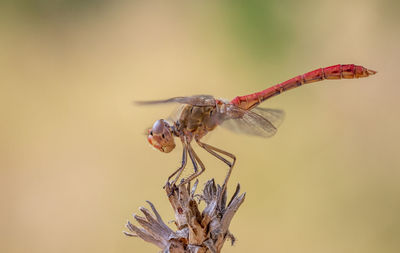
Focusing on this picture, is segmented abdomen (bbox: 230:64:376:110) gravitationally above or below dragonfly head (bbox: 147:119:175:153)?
above

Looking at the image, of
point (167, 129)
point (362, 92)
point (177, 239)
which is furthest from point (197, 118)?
point (362, 92)

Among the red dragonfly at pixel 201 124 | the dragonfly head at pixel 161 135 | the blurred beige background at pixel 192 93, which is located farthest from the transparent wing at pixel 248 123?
the blurred beige background at pixel 192 93

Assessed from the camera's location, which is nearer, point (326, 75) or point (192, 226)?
point (192, 226)

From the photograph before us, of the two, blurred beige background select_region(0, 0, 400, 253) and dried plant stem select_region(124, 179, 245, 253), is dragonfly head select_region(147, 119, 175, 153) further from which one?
blurred beige background select_region(0, 0, 400, 253)

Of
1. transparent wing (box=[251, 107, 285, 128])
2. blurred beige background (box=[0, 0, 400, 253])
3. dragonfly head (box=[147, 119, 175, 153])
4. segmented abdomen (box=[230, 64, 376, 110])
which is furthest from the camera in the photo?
blurred beige background (box=[0, 0, 400, 253])

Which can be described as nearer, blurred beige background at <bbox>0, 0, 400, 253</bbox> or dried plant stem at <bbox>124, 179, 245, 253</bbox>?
dried plant stem at <bbox>124, 179, 245, 253</bbox>

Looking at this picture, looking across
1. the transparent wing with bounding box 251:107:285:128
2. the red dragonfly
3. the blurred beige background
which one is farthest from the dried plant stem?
the blurred beige background

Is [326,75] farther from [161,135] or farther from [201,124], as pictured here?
[161,135]

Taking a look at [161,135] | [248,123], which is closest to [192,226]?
[161,135]
